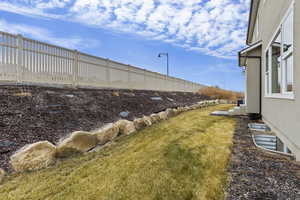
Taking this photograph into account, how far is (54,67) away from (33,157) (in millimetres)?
4374

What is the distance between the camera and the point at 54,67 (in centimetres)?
652

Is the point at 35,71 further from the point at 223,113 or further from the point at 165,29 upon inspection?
the point at 165,29

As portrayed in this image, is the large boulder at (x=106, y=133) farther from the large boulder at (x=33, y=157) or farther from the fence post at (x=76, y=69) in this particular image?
the fence post at (x=76, y=69)

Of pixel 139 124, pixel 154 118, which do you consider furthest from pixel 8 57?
pixel 154 118

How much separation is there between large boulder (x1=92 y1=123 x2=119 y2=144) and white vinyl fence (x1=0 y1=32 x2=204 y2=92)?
3.12 m

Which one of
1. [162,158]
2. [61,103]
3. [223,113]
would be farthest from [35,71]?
[223,113]

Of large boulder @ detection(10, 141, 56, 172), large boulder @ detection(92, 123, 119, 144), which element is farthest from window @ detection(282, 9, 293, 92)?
large boulder @ detection(10, 141, 56, 172)

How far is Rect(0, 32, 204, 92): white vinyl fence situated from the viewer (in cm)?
526

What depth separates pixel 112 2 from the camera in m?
8.49

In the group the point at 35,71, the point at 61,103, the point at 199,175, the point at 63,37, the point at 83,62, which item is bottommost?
the point at 199,175

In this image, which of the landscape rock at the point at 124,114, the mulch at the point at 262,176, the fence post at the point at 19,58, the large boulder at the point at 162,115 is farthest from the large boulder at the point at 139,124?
the fence post at the point at 19,58

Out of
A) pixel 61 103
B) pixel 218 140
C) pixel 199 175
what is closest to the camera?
pixel 199 175

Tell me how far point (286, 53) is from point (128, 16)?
8535 millimetres

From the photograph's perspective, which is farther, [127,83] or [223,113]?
[127,83]
